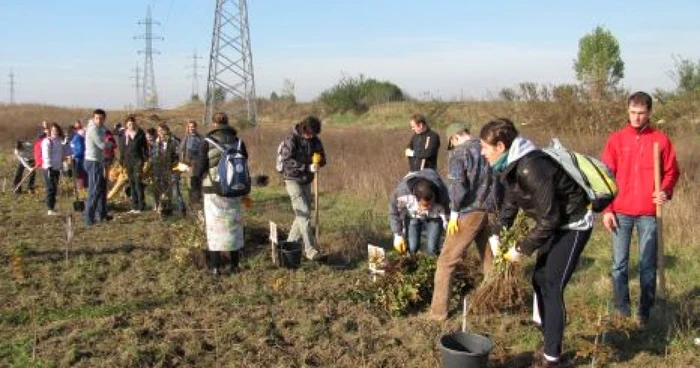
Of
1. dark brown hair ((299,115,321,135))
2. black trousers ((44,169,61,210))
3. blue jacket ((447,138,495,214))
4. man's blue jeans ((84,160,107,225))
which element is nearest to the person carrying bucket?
blue jacket ((447,138,495,214))

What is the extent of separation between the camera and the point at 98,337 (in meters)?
4.95

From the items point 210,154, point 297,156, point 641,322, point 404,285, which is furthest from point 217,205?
point 641,322

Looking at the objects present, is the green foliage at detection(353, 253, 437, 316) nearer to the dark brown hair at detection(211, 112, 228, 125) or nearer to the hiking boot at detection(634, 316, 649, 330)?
the hiking boot at detection(634, 316, 649, 330)

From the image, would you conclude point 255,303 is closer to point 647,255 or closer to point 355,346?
point 355,346

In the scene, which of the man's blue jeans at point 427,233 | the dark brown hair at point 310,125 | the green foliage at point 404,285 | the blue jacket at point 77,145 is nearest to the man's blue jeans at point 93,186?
the blue jacket at point 77,145

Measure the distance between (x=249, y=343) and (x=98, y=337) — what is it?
112 cm

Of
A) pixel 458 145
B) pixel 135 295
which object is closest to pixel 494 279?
pixel 458 145

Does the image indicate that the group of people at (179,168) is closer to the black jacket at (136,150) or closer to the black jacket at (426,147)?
the black jacket at (136,150)

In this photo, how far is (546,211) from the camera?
389cm

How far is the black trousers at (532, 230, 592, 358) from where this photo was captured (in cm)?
411

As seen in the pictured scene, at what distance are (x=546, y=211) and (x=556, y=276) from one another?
512 millimetres

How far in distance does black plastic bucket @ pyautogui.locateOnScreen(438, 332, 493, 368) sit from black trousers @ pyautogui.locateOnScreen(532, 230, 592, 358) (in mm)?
393

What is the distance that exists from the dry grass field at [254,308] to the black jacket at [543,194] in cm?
78

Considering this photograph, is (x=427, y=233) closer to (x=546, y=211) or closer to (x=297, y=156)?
(x=297, y=156)
